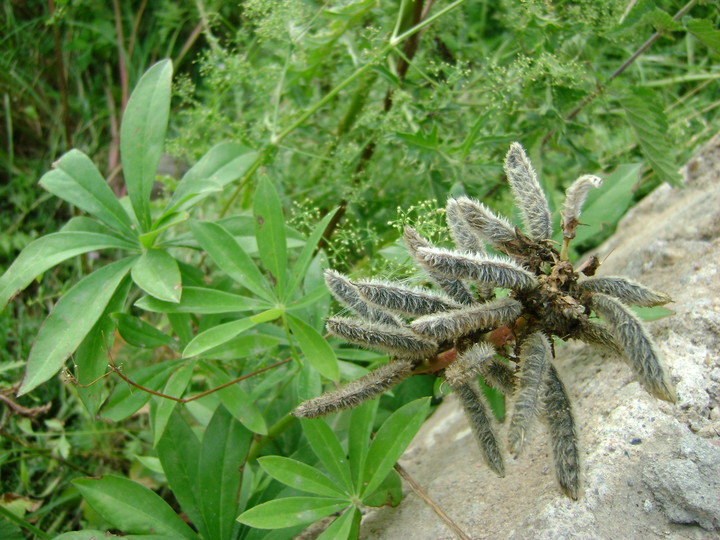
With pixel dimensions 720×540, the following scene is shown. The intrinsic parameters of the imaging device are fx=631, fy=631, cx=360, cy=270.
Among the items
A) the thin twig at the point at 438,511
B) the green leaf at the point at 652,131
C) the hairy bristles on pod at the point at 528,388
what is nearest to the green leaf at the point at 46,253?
the thin twig at the point at 438,511

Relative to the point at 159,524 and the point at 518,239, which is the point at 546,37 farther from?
the point at 159,524

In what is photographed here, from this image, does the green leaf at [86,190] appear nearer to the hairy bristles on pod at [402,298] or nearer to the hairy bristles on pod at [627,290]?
the hairy bristles on pod at [402,298]

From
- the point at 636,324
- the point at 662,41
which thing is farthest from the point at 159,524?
the point at 662,41

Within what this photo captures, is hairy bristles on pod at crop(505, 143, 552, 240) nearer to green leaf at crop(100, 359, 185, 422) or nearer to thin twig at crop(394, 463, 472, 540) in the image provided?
thin twig at crop(394, 463, 472, 540)

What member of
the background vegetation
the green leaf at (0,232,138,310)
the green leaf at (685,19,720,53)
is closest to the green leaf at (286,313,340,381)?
the background vegetation

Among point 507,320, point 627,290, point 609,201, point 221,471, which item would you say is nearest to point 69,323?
point 221,471
